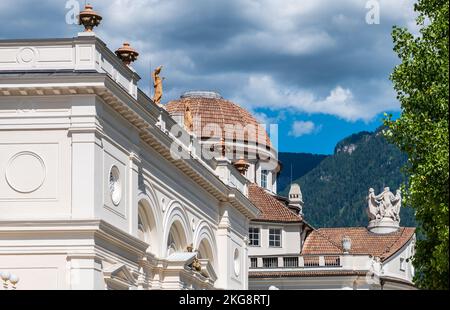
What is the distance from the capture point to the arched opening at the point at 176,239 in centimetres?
6222

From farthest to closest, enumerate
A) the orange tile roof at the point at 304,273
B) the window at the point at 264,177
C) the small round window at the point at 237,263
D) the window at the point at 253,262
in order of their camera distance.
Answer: the window at the point at 264,177, the window at the point at 253,262, the orange tile roof at the point at 304,273, the small round window at the point at 237,263

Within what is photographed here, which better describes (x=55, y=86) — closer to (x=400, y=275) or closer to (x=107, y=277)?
(x=107, y=277)

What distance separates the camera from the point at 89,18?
4894cm

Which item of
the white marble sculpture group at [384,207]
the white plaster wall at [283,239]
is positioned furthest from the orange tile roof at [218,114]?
the white marble sculpture group at [384,207]

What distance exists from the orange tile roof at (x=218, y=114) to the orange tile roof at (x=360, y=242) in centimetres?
991

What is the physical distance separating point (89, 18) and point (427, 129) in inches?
517

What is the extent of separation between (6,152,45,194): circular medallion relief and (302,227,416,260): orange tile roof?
52.0 m

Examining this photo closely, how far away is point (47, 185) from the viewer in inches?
1909

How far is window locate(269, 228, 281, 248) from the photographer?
333ft

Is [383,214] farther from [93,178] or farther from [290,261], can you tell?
[93,178]

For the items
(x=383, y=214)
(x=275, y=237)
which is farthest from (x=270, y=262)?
(x=383, y=214)

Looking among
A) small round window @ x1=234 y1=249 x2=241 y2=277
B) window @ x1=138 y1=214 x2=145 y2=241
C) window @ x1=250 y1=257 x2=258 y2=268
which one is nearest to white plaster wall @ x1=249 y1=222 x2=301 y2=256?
window @ x1=250 y1=257 x2=258 y2=268

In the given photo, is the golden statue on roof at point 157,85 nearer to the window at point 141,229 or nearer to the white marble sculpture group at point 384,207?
the window at point 141,229
